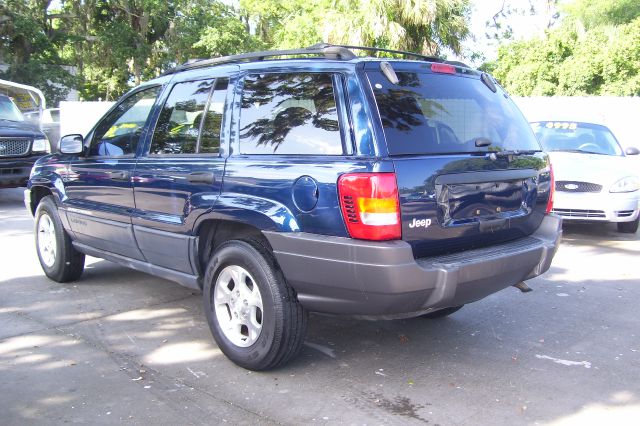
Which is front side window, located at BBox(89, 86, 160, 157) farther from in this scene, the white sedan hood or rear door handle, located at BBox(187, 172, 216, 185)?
the white sedan hood

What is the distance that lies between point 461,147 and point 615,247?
5312 mm

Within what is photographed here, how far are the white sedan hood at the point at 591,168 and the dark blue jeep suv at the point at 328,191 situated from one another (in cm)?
445

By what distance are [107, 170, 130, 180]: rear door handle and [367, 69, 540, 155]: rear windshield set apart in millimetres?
2209

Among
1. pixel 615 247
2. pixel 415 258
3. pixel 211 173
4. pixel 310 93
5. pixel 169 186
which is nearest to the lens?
pixel 415 258

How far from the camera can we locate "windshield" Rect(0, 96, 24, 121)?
489 inches

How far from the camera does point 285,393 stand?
3.78m

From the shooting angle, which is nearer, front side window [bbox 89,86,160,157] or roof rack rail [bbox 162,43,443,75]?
roof rack rail [bbox 162,43,443,75]

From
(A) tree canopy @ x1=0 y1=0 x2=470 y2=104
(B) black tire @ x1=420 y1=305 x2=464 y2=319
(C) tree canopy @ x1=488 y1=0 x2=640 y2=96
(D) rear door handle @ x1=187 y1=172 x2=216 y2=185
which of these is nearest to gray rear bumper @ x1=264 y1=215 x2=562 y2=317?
(D) rear door handle @ x1=187 y1=172 x2=216 y2=185

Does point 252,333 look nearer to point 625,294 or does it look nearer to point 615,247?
point 625,294

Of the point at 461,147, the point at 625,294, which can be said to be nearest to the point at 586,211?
the point at 625,294

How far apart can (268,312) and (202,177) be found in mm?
1023

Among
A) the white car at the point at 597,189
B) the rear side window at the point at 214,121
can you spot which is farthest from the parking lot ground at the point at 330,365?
the white car at the point at 597,189

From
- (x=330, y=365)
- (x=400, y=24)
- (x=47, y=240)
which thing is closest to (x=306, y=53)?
(x=330, y=365)

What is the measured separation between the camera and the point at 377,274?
3.43m
